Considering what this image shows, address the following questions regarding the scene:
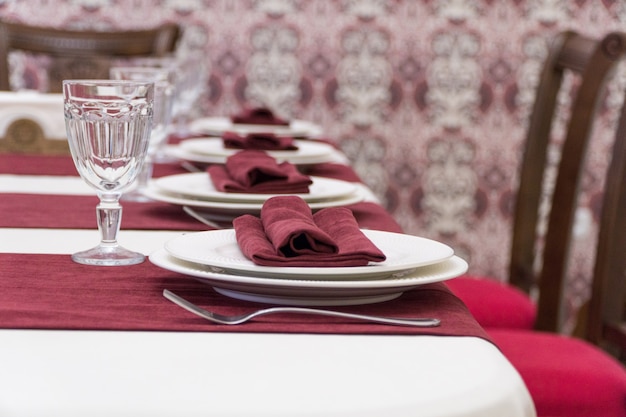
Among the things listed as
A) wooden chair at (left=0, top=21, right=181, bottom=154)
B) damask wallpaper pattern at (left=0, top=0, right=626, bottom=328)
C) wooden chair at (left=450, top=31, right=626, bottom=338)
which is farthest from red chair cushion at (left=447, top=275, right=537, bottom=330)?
damask wallpaper pattern at (left=0, top=0, right=626, bottom=328)

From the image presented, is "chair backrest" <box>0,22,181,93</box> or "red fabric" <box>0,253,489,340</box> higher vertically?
"chair backrest" <box>0,22,181,93</box>

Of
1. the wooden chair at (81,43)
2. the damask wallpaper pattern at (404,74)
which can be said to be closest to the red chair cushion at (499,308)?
the wooden chair at (81,43)

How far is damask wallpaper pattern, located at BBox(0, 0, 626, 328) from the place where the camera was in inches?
126

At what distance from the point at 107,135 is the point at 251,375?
355 millimetres

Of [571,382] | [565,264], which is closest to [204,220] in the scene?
[571,382]

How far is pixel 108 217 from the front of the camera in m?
0.89

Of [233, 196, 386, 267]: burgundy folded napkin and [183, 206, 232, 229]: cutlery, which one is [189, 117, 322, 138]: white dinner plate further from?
[233, 196, 386, 267]: burgundy folded napkin

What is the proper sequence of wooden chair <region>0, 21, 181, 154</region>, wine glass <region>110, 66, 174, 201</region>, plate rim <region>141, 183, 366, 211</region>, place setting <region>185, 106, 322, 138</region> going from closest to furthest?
plate rim <region>141, 183, 366, 211</region> < wine glass <region>110, 66, 174, 201</region> < place setting <region>185, 106, 322, 138</region> < wooden chair <region>0, 21, 181, 154</region>

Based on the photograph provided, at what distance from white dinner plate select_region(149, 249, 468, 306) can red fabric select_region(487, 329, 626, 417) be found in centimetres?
71

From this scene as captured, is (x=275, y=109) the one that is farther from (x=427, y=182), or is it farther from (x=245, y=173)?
(x=245, y=173)

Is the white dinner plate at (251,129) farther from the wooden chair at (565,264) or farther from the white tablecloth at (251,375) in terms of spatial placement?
the white tablecloth at (251,375)

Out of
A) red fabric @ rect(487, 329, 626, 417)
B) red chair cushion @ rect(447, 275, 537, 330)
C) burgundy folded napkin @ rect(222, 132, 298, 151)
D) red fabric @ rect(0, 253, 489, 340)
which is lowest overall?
red chair cushion @ rect(447, 275, 537, 330)

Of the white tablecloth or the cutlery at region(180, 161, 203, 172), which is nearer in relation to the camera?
the white tablecloth

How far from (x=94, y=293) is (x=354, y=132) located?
2593mm
